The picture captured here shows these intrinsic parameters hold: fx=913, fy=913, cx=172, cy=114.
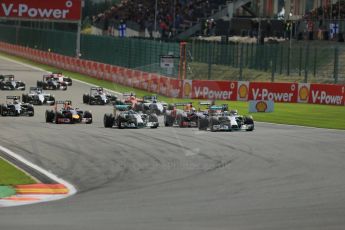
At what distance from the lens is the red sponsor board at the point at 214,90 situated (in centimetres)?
4688

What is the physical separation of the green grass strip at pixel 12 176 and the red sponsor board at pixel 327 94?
26813mm

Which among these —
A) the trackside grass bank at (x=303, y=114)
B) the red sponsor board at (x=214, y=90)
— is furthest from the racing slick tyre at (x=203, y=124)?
the red sponsor board at (x=214, y=90)

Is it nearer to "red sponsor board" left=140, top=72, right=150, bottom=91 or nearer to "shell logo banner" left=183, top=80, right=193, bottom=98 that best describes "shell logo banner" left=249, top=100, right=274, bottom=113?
"shell logo banner" left=183, top=80, right=193, bottom=98

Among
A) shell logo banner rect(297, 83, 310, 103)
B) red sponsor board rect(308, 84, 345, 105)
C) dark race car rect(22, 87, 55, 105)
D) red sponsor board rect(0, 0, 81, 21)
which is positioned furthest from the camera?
red sponsor board rect(0, 0, 81, 21)

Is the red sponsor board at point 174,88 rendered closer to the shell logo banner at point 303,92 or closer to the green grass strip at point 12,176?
the shell logo banner at point 303,92

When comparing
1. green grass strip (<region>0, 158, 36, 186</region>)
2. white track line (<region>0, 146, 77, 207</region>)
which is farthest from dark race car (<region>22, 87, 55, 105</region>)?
green grass strip (<region>0, 158, 36, 186</region>)

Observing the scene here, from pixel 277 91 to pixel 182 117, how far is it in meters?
15.2

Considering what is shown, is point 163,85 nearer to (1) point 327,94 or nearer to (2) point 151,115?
(1) point 327,94

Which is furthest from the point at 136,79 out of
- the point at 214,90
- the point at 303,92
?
the point at 303,92

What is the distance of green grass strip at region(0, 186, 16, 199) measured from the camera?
52.2 feet

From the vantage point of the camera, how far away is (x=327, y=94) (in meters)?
44.7

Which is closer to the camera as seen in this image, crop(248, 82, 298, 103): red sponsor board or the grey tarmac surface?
the grey tarmac surface

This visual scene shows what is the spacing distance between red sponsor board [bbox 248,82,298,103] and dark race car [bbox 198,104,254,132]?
1586 centimetres

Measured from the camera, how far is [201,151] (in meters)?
23.1
